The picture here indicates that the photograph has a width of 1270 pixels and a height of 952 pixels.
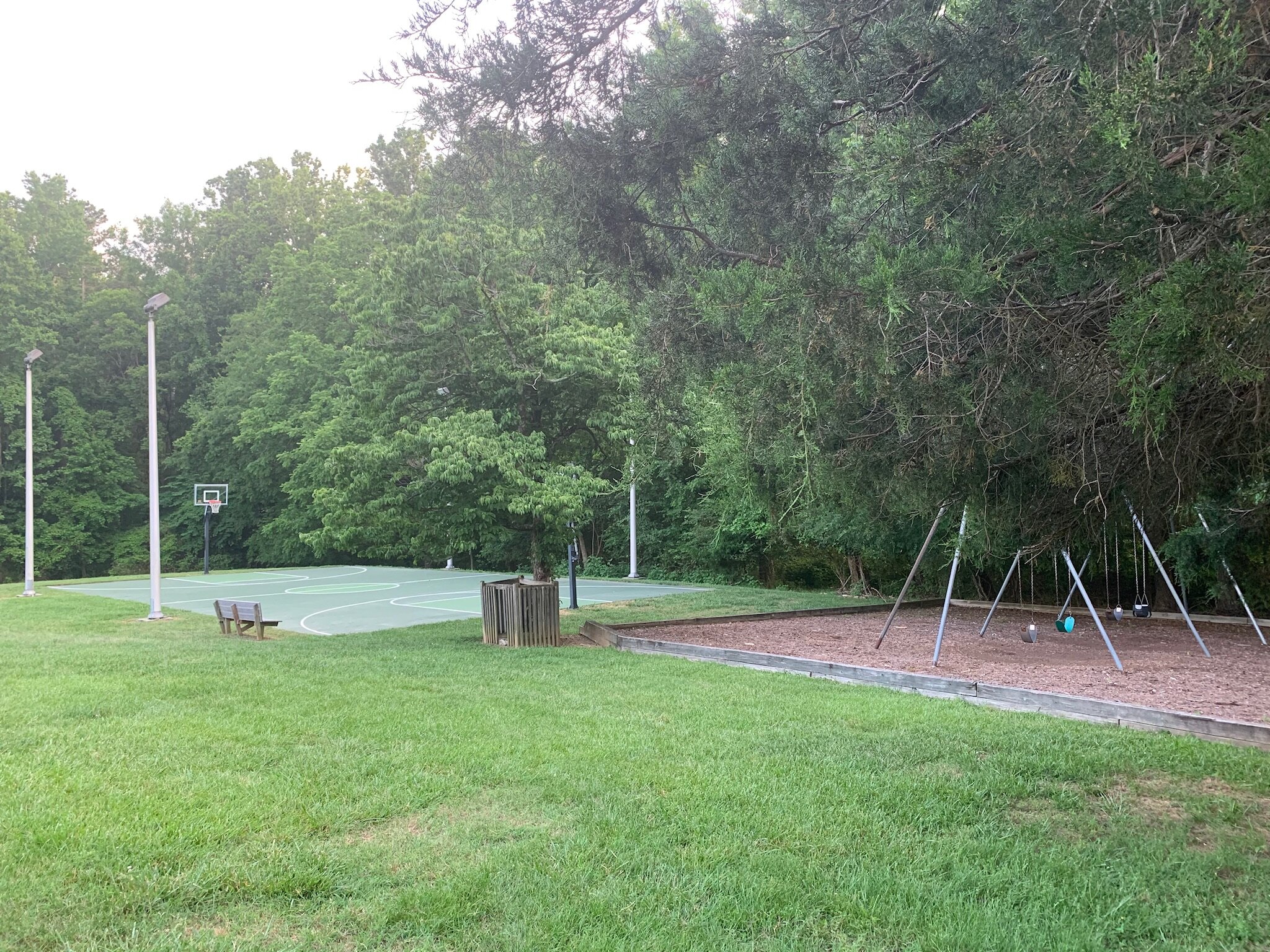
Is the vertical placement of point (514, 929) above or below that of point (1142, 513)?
below

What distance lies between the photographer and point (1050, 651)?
11172 millimetres

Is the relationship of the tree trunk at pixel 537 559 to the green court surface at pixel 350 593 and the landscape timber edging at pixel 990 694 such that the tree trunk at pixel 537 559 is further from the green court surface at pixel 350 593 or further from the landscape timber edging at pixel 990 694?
the green court surface at pixel 350 593

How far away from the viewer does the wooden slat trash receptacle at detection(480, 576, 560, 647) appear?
12.2m

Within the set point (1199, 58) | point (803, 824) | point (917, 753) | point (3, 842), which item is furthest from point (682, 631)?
point (1199, 58)

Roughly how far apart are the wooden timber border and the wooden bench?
16.3 feet

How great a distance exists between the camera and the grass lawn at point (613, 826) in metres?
3.42

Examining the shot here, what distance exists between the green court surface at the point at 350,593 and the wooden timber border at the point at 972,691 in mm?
5487

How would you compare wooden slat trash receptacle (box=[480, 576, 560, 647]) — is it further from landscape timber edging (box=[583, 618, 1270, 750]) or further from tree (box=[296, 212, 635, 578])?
landscape timber edging (box=[583, 618, 1270, 750])

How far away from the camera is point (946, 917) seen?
3438 millimetres

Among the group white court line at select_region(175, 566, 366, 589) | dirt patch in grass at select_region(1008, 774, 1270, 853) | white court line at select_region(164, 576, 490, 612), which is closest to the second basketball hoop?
white court line at select_region(175, 566, 366, 589)

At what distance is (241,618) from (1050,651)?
11.4m

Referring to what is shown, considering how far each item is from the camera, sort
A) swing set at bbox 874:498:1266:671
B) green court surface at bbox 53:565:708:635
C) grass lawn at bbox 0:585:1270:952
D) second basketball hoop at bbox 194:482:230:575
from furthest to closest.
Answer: second basketball hoop at bbox 194:482:230:575 < green court surface at bbox 53:565:708:635 < swing set at bbox 874:498:1266:671 < grass lawn at bbox 0:585:1270:952

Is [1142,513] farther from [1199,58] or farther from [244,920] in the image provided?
[244,920]

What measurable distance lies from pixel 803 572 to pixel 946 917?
67.8 ft
